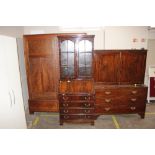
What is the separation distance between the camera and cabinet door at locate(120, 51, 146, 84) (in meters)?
3.97

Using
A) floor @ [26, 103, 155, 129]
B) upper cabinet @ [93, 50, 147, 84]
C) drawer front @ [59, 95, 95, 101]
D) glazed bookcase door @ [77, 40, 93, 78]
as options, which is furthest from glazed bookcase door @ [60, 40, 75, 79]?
floor @ [26, 103, 155, 129]

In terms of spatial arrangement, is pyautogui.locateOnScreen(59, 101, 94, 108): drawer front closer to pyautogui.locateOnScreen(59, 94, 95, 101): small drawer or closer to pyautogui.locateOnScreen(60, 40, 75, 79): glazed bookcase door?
pyautogui.locateOnScreen(59, 94, 95, 101): small drawer

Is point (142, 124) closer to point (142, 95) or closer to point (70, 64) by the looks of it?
point (142, 95)

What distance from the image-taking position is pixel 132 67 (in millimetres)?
4035

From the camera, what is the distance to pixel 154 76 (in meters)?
4.89

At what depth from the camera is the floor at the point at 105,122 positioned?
357 centimetres

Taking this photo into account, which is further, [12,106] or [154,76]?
[154,76]

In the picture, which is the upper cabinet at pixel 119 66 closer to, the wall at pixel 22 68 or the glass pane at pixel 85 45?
the glass pane at pixel 85 45

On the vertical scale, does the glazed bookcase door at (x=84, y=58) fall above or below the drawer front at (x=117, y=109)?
above

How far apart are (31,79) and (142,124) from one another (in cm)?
297

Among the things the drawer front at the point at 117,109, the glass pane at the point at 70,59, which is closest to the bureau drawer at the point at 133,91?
the drawer front at the point at 117,109

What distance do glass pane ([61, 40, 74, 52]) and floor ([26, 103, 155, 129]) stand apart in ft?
5.84

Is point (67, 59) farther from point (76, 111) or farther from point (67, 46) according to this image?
point (76, 111)
